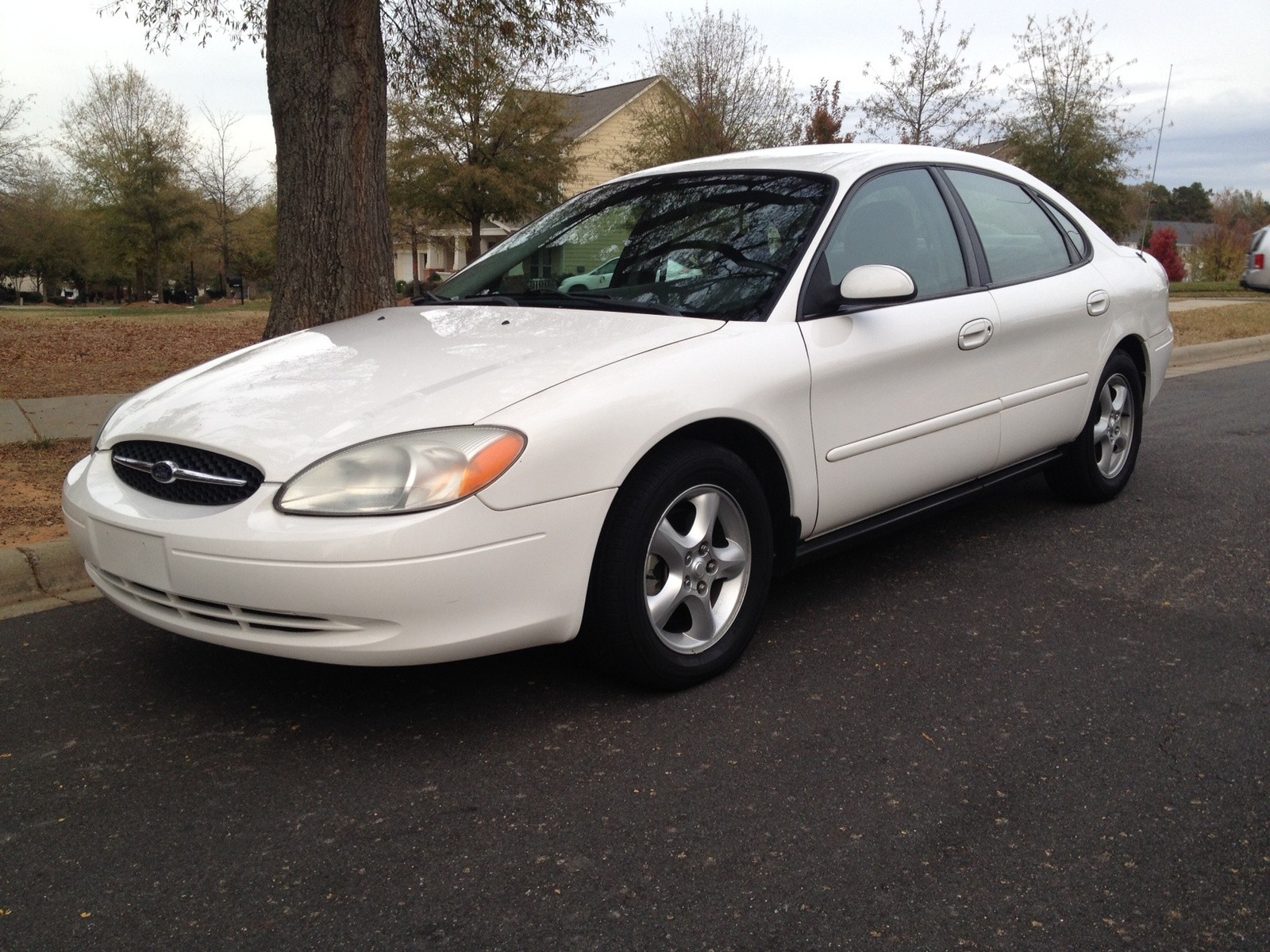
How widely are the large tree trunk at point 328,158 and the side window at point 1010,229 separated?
3881 mm

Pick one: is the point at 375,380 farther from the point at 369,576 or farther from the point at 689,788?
the point at 689,788

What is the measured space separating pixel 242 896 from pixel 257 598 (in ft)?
2.43

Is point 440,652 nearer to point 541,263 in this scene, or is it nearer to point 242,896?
point 242,896

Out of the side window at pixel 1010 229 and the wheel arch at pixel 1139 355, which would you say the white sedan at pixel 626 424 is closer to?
the side window at pixel 1010 229

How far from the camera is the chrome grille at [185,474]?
9.50 feet

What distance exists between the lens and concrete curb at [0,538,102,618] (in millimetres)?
4262

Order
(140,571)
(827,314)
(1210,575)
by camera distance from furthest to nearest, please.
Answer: (1210,575)
(827,314)
(140,571)

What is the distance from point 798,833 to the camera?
2508 millimetres

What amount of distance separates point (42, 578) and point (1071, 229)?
453cm

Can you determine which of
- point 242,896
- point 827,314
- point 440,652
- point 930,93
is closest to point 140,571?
point 440,652

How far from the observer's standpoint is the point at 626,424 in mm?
2984

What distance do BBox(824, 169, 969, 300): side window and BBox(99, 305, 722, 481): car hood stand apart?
70 centimetres

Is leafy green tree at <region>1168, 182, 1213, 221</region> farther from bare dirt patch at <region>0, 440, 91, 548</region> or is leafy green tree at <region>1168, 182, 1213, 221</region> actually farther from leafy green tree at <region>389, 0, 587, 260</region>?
bare dirt patch at <region>0, 440, 91, 548</region>

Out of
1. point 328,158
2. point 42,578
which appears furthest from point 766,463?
point 328,158
